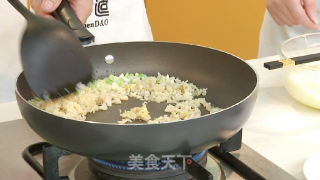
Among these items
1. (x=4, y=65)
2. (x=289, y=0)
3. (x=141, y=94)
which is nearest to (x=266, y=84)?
(x=289, y=0)

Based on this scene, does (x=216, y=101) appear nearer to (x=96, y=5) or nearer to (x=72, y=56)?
(x=72, y=56)

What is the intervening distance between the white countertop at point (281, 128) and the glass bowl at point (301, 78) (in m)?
0.04

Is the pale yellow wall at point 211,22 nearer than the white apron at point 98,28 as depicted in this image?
No

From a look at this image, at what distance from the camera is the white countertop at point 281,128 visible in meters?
0.98

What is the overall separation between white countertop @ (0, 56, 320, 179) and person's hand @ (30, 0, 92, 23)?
0.86 ft

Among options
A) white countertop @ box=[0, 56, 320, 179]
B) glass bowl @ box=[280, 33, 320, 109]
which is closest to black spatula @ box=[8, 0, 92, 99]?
white countertop @ box=[0, 56, 320, 179]

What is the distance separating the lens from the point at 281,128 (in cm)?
109

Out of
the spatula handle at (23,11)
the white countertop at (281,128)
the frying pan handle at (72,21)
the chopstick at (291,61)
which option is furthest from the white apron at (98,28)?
the chopstick at (291,61)

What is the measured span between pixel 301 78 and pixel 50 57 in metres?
0.65

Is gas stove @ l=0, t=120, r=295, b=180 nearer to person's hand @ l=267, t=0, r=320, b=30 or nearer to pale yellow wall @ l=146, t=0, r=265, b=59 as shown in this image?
person's hand @ l=267, t=0, r=320, b=30

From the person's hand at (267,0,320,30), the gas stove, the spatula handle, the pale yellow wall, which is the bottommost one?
the pale yellow wall

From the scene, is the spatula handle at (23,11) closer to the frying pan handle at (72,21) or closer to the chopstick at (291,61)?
the frying pan handle at (72,21)

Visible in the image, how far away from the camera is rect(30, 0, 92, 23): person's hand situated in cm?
102

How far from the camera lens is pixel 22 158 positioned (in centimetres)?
96
